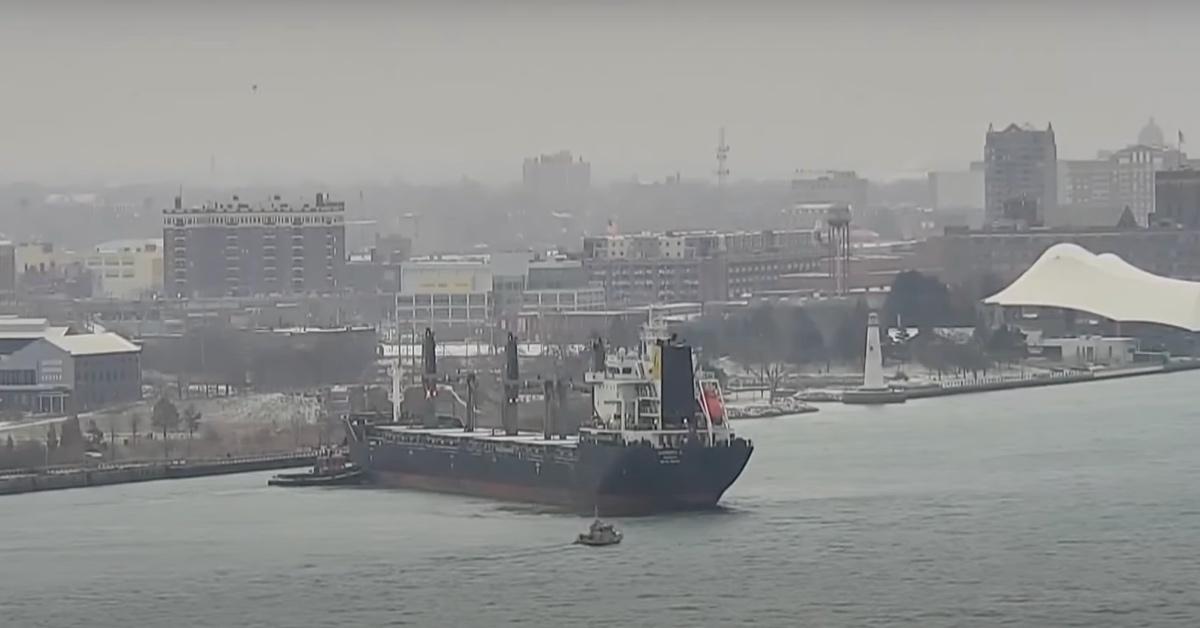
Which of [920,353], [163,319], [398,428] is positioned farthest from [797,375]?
[398,428]

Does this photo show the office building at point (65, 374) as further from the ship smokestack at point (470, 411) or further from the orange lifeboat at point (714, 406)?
the orange lifeboat at point (714, 406)

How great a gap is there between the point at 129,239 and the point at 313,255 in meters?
1.18

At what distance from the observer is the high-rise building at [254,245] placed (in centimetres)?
1952

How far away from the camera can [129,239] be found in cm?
2017

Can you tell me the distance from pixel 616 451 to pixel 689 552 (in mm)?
1146

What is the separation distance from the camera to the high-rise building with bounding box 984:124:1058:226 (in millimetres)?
21984

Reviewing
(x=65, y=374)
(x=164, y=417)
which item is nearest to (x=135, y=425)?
(x=164, y=417)

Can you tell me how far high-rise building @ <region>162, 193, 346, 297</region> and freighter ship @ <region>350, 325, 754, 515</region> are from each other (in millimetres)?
9266

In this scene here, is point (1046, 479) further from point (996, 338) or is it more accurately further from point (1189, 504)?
point (996, 338)

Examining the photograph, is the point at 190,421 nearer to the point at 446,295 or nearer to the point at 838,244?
the point at 446,295

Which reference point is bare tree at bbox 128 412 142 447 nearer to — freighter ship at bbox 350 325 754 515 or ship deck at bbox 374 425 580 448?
ship deck at bbox 374 425 580 448

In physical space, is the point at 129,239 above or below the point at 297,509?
above

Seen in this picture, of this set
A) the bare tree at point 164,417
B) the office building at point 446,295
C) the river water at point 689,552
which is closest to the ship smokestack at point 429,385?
the river water at point 689,552

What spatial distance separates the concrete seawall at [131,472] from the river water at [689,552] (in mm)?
180
